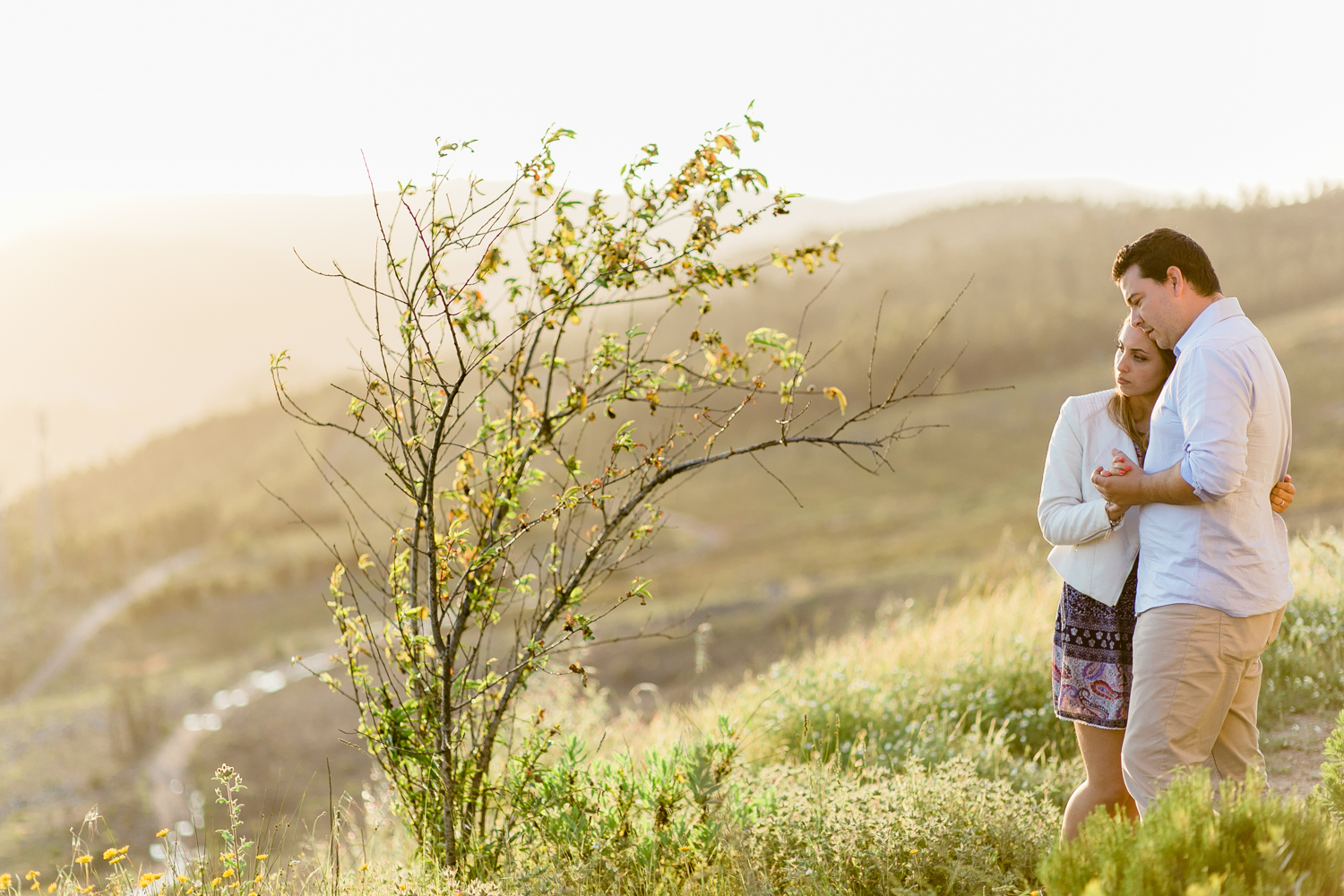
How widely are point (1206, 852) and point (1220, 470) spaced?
0.87 meters

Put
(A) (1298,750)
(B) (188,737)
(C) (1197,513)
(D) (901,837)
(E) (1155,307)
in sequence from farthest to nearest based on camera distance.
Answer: (B) (188,737)
(A) (1298,750)
(D) (901,837)
(E) (1155,307)
(C) (1197,513)

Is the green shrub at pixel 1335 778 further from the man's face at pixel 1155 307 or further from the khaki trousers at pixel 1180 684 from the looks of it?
the man's face at pixel 1155 307

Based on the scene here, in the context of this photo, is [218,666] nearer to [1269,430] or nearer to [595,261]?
[595,261]

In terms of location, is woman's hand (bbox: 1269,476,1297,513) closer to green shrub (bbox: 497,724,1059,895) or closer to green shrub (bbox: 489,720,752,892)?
green shrub (bbox: 497,724,1059,895)

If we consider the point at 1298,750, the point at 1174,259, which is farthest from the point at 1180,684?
the point at 1298,750

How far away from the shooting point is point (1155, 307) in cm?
244

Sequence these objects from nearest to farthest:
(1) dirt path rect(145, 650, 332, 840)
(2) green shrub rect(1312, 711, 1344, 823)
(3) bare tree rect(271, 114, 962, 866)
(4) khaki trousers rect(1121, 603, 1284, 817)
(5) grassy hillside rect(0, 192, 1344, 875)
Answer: (4) khaki trousers rect(1121, 603, 1284, 817)
(2) green shrub rect(1312, 711, 1344, 823)
(3) bare tree rect(271, 114, 962, 866)
(1) dirt path rect(145, 650, 332, 840)
(5) grassy hillside rect(0, 192, 1344, 875)

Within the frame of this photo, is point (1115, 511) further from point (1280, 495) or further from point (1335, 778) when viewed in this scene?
point (1335, 778)

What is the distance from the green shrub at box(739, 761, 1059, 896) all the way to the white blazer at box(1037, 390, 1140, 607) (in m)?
1.08

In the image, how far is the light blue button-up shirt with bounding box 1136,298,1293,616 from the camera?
222cm

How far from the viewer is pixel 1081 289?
4541 cm

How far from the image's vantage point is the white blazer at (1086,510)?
A: 2543mm

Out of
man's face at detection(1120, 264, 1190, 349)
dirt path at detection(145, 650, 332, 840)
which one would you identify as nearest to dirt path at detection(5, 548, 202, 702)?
dirt path at detection(145, 650, 332, 840)

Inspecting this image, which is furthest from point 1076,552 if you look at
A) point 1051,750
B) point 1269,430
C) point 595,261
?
point 1051,750
